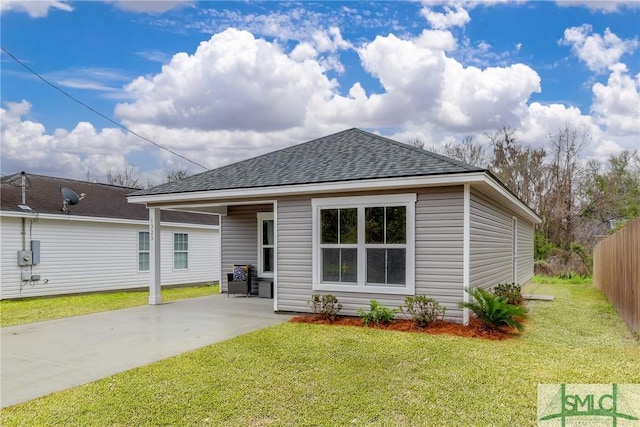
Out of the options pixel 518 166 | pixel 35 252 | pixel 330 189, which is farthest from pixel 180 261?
pixel 518 166

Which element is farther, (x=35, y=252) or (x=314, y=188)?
(x=35, y=252)

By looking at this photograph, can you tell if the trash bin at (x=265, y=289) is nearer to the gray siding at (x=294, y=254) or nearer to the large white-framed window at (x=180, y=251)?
the gray siding at (x=294, y=254)

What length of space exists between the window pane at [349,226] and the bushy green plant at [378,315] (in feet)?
4.15

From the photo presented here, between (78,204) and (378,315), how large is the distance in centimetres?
1152

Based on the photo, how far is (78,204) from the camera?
1459 centimetres

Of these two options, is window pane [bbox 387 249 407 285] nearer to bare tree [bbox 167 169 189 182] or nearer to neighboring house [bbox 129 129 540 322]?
neighboring house [bbox 129 129 540 322]

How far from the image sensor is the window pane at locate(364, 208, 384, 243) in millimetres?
8086

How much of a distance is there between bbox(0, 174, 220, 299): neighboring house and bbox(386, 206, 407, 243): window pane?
8917 millimetres

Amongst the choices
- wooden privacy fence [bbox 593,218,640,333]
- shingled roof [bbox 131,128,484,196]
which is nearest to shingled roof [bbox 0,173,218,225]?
shingled roof [bbox 131,128,484,196]

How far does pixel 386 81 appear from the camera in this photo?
1631 centimetres

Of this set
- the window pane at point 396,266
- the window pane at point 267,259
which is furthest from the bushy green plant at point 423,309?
the window pane at point 267,259

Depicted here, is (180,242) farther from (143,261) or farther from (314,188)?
(314,188)

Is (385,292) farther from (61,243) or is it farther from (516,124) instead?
(516,124)

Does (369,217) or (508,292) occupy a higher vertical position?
(369,217)
